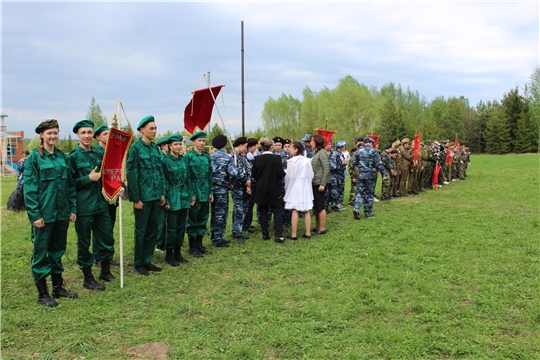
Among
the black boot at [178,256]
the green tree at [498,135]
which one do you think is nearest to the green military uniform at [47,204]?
the black boot at [178,256]

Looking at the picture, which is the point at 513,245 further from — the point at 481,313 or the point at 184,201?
the point at 184,201

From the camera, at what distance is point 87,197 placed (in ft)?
17.2

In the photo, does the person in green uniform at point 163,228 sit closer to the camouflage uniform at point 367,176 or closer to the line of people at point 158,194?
the line of people at point 158,194

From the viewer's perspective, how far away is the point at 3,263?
6633mm

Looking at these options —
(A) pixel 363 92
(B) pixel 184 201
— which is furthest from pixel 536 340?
(A) pixel 363 92

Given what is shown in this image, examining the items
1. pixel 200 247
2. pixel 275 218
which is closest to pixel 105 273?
pixel 200 247

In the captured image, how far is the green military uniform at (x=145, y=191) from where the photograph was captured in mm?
5688

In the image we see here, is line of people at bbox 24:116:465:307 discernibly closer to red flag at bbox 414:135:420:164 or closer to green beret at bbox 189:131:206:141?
green beret at bbox 189:131:206:141

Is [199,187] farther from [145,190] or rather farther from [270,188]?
[270,188]

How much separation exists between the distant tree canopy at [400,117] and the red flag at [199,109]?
23321 mm

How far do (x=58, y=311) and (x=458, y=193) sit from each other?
44.8 feet

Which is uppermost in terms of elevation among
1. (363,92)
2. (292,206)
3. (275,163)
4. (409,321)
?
(363,92)

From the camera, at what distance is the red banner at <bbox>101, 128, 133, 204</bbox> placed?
532 centimetres

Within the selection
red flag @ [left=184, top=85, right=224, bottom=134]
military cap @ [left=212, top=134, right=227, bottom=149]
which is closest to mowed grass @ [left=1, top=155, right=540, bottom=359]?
military cap @ [left=212, top=134, right=227, bottom=149]
